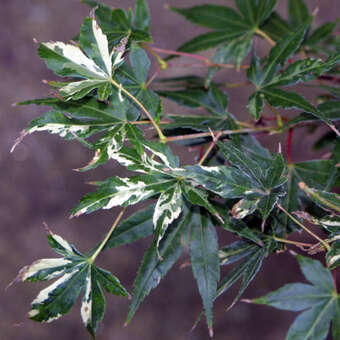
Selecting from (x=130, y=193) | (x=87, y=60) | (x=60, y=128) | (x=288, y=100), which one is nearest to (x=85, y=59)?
(x=87, y=60)

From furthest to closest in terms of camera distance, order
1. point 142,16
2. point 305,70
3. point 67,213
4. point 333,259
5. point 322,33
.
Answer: point 67,213 → point 322,33 → point 142,16 → point 305,70 → point 333,259

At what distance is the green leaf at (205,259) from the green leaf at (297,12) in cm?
60

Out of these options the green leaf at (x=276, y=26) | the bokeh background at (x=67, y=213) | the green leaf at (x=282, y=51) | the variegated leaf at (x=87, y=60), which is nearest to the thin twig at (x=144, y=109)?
the variegated leaf at (x=87, y=60)

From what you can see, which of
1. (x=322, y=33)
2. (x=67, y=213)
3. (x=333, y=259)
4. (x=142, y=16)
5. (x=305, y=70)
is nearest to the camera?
Result: (x=333, y=259)

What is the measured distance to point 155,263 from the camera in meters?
0.69

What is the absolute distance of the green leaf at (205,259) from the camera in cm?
65

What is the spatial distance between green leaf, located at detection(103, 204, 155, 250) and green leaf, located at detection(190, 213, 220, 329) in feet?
0.25

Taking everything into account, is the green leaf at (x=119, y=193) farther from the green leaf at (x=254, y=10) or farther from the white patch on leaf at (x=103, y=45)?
the green leaf at (x=254, y=10)

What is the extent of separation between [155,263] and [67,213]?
4.15 ft

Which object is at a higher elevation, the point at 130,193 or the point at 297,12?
→ the point at 297,12

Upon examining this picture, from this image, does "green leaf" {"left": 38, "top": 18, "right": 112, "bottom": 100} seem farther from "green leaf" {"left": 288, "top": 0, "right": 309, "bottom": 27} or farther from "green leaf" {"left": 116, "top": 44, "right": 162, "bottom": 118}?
"green leaf" {"left": 288, "top": 0, "right": 309, "bottom": 27}

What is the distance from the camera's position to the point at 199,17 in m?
0.95

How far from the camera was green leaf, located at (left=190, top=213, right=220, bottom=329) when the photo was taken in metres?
0.65

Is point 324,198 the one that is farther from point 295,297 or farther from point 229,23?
point 229,23
